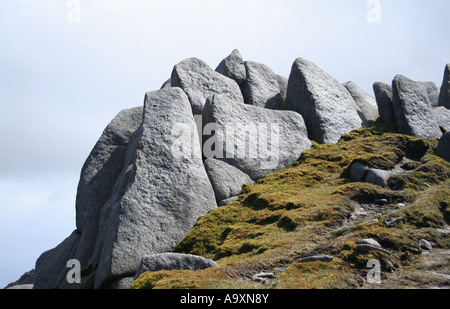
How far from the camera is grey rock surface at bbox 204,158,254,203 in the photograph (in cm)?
2520

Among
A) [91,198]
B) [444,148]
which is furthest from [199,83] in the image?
[444,148]

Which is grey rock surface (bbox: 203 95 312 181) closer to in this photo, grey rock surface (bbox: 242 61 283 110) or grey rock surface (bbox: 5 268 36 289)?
grey rock surface (bbox: 242 61 283 110)

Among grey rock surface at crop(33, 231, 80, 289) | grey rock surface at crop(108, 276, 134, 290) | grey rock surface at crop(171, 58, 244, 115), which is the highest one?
grey rock surface at crop(171, 58, 244, 115)

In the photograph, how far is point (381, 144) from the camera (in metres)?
28.7

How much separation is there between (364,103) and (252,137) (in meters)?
15.6

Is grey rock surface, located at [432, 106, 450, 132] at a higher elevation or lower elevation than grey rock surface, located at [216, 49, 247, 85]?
lower

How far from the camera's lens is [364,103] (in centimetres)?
3912

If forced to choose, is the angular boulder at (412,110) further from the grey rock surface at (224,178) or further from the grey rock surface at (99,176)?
the grey rock surface at (99,176)

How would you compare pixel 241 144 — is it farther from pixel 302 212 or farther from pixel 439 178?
pixel 439 178

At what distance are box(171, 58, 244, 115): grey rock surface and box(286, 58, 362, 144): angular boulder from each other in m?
4.97

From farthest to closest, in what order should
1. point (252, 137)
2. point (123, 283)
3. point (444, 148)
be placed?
point (252, 137) < point (444, 148) < point (123, 283)

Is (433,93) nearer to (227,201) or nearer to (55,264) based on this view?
(227,201)

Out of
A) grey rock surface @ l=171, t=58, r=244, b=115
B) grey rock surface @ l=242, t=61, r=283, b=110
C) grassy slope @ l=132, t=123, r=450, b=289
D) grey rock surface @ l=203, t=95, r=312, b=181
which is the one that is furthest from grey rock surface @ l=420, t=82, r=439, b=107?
grey rock surface @ l=171, t=58, r=244, b=115
